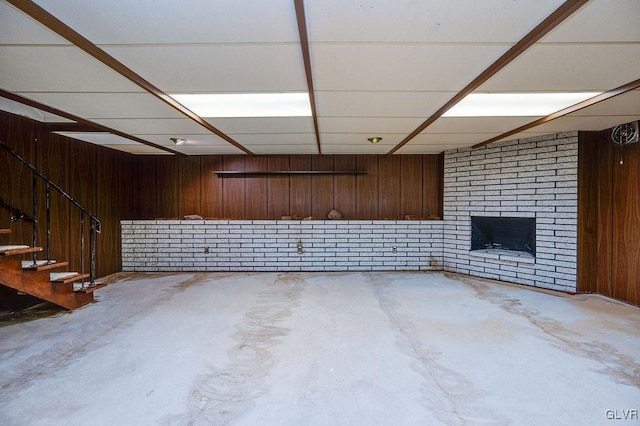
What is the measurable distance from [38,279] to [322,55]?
368cm

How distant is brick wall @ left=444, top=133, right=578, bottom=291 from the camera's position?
14.4 feet

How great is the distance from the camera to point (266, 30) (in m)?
1.81

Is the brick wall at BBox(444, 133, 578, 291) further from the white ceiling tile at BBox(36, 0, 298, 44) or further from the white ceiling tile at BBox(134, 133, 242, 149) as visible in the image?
the white ceiling tile at BBox(36, 0, 298, 44)

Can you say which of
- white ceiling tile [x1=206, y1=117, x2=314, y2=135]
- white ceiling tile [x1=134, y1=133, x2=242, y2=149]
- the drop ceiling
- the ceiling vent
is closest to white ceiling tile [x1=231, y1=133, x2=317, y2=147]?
white ceiling tile [x1=206, y1=117, x2=314, y2=135]

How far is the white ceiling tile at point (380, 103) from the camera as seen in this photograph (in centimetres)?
280

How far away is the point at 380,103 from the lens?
9.95ft

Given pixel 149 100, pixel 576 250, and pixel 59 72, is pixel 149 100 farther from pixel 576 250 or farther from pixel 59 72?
pixel 576 250

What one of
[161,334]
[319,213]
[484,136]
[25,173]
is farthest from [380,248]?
[25,173]

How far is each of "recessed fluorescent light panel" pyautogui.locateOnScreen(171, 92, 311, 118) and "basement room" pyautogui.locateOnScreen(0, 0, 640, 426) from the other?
0.04 meters

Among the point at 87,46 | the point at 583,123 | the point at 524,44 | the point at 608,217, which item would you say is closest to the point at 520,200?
A: the point at 608,217

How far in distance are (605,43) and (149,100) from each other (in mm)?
3465

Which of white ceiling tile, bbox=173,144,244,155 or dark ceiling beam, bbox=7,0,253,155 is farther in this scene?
white ceiling tile, bbox=173,144,244,155

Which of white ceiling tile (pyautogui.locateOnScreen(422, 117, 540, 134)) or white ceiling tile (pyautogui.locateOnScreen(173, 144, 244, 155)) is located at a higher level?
white ceiling tile (pyautogui.locateOnScreen(173, 144, 244, 155))

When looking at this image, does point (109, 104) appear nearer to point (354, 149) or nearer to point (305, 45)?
point (305, 45)
